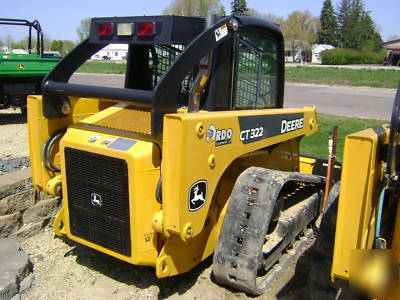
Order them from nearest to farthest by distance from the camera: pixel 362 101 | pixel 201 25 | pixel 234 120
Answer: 1. pixel 234 120
2. pixel 201 25
3. pixel 362 101

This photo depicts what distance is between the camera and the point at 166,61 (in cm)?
387

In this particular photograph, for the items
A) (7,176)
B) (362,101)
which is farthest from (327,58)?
(7,176)

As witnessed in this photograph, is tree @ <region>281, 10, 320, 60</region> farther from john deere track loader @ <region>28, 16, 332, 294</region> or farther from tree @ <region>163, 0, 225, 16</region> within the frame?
john deere track loader @ <region>28, 16, 332, 294</region>

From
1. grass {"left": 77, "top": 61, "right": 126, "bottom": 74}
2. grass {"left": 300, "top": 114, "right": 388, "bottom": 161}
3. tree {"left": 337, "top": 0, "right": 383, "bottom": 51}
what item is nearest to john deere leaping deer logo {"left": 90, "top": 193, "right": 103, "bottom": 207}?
grass {"left": 300, "top": 114, "right": 388, "bottom": 161}

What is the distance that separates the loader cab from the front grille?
36cm

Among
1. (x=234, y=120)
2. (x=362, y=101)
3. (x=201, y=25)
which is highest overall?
(x=201, y=25)

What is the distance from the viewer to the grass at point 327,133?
728 centimetres

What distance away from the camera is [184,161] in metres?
A: 2.71

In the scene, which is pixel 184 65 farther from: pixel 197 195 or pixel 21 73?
pixel 21 73

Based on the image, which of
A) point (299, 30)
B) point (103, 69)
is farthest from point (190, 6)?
point (299, 30)

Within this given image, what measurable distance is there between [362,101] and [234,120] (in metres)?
13.8

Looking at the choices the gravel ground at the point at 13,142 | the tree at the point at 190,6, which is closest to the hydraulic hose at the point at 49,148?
the gravel ground at the point at 13,142

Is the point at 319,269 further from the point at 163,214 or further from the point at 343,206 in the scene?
the point at 163,214

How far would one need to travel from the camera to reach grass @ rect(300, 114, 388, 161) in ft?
23.9
